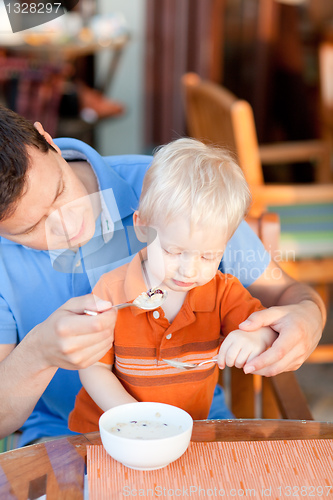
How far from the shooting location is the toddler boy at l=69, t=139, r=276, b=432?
3.04 feet

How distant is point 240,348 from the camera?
3.11 feet

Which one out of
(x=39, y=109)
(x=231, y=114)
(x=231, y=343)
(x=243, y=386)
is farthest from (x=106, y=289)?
(x=39, y=109)

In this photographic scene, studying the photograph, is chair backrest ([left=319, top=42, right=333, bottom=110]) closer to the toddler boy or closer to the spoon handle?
the toddler boy

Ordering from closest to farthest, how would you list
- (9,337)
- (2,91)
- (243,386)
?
(9,337)
(243,386)
(2,91)

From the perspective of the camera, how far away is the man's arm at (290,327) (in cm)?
95

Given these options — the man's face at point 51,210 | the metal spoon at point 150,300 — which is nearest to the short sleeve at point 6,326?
the man's face at point 51,210

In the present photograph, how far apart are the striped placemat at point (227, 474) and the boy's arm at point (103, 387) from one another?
17 cm

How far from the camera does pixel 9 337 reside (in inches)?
42.4

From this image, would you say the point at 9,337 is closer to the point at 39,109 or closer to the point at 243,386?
the point at 243,386

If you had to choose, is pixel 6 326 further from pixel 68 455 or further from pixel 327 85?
pixel 327 85

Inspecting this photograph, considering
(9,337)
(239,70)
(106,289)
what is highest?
(106,289)

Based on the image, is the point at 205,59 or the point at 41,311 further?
the point at 205,59

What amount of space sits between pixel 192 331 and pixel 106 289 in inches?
7.2

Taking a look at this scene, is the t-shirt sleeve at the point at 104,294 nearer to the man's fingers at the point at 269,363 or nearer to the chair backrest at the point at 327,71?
the man's fingers at the point at 269,363
